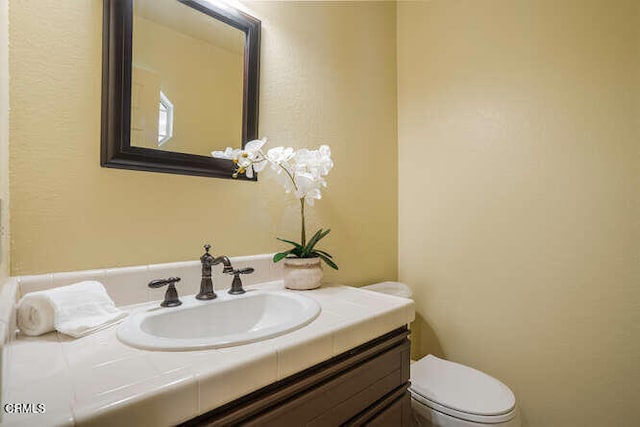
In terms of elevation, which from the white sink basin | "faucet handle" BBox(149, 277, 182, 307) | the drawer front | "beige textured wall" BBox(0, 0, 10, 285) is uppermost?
"beige textured wall" BBox(0, 0, 10, 285)

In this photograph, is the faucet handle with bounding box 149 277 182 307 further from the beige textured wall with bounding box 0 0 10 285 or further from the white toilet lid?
the white toilet lid

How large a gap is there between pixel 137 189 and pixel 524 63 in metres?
1.70

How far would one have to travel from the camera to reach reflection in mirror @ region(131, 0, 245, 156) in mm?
876

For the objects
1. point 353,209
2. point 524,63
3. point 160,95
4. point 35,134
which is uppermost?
point 524,63

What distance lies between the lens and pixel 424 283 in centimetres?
169

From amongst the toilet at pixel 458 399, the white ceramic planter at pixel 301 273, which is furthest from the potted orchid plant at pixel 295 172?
the toilet at pixel 458 399

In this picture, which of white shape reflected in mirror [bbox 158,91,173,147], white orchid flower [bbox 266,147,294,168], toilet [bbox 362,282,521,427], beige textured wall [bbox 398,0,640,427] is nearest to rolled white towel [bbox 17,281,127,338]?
white shape reflected in mirror [bbox 158,91,173,147]

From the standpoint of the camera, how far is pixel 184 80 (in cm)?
97

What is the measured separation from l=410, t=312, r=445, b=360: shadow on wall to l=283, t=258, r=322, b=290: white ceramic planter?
0.94 m

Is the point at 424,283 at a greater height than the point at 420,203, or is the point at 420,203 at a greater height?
the point at 420,203

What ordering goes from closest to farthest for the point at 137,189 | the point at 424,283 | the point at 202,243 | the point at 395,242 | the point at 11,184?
the point at 11,184 → the point at 137,189 → the point at 202,243 → the point at 424,283 → the point at 395,242

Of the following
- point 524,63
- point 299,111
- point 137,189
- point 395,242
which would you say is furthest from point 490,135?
point 137,189

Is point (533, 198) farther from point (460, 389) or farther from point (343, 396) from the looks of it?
point (343, 396)

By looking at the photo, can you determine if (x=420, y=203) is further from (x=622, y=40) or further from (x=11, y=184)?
(x=11, y=184)
